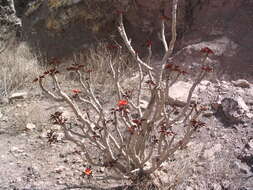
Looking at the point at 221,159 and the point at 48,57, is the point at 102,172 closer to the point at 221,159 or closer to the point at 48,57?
the point at 221,159

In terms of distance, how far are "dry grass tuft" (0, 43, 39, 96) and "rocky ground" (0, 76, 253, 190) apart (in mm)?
532

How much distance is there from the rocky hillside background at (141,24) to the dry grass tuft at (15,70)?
0.62m

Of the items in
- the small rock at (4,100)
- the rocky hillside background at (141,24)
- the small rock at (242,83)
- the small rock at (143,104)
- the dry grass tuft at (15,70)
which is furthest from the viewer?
the rocky hillside background at (141,24)

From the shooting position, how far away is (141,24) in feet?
18.0

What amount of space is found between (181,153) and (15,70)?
2.79 m

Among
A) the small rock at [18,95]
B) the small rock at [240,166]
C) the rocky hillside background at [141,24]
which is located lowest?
the small rock at [240,166]

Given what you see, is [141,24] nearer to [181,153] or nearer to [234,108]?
[234,108]

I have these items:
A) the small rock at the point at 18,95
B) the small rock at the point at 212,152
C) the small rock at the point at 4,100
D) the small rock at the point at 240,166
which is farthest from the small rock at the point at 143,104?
the small rock at the point at 4,100

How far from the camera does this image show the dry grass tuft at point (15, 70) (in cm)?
437

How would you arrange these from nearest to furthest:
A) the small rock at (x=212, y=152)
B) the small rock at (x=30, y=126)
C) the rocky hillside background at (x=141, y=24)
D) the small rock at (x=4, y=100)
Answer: the small rock at (x=212, y=152) < the small rock at (x=30, y=126) < the small rock at (x=4, y=100) < the rocky hillside background at (x=141, y=24)

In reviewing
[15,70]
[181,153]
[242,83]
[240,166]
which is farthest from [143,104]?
[15,70]

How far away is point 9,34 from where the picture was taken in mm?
5844

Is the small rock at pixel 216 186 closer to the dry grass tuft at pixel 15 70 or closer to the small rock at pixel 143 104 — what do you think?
the small rock at pixel 143 104

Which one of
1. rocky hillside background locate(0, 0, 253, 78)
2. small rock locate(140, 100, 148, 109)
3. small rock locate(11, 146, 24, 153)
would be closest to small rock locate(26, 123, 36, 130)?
small rock locate(11, 146, 24, 153)
